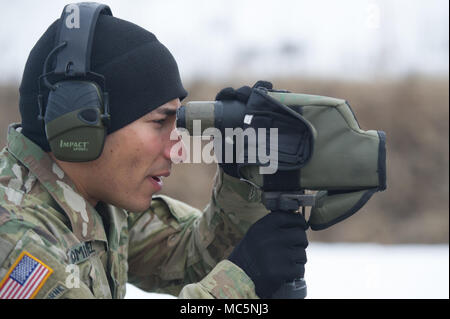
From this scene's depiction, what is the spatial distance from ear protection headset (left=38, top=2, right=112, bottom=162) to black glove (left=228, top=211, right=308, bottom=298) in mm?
399

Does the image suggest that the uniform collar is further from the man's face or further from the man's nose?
the man's nose

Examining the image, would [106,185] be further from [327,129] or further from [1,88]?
[1,88]

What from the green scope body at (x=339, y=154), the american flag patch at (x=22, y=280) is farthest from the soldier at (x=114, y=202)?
the green scope body at (x=339, y=154)

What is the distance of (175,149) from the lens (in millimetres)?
A: 1418

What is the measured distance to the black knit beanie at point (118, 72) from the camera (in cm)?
133

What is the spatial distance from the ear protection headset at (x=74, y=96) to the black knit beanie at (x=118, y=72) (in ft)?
0.11

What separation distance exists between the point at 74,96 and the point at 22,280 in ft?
1.31

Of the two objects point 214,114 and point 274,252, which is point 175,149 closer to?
point 214,114

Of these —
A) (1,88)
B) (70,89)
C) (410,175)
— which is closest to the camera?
(70,89)

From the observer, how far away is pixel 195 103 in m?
1.29

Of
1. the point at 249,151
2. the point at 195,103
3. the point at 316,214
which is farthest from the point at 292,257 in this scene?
the point at 195,103

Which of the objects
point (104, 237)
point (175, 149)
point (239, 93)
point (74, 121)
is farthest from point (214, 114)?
point (104, 237)
